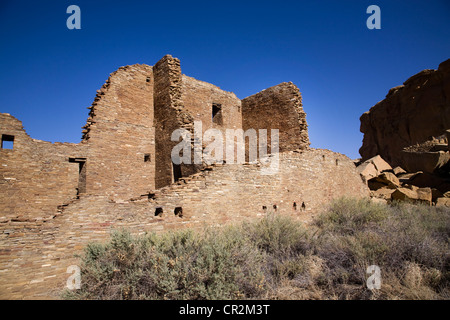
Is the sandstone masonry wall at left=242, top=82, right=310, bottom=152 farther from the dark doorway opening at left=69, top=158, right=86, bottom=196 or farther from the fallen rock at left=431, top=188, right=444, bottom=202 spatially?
the dark doorway opening at left=69, top=158, right=86, bottom=196

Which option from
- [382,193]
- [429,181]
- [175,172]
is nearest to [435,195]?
[429,181]

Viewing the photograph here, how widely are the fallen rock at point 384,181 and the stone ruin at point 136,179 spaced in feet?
8.26

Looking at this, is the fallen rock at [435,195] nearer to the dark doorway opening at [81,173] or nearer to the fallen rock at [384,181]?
the fallen rock at [384,181]

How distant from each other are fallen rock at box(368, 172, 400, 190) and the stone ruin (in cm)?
252

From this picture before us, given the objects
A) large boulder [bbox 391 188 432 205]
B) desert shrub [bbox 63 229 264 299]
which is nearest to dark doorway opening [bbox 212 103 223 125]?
large boulder [bbox 391 188 432 205]

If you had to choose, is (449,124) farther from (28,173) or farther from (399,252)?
(28,173)

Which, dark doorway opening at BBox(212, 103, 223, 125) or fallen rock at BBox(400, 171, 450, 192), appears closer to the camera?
fallen rock at BBox(400, 171, 450, 192)

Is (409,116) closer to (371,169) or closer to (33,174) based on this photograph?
(371,169)

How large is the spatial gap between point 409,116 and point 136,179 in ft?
92.2

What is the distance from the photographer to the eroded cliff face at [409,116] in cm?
2236

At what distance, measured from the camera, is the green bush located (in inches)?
144

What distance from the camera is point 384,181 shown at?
48.9 ft
